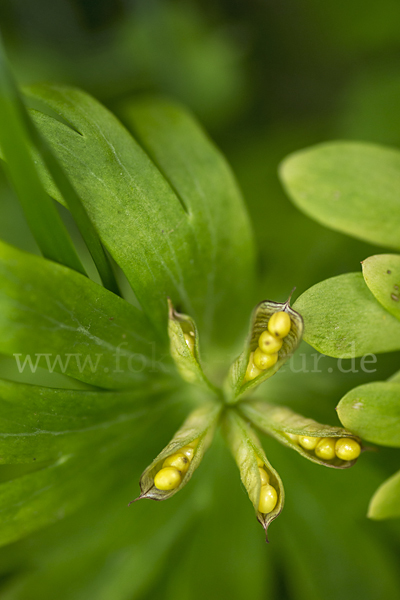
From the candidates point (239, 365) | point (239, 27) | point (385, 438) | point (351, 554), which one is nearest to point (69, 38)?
point (239, 27)

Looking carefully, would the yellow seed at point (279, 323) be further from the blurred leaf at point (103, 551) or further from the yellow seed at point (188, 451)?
the blurred leaf at point (103, 551)

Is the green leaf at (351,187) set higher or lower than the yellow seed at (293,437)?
higher

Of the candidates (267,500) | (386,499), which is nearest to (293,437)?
(267,500)

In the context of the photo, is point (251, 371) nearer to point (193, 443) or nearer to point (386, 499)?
point (193, 443)

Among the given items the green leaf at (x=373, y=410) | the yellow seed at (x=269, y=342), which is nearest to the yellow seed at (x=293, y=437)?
the green leaf at (x=373, y=410)

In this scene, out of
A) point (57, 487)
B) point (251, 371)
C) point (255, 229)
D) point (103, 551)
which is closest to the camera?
point (251, 371)

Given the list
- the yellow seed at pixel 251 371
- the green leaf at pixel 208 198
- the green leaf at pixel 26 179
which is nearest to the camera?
the green leaf at pixel 26 179
